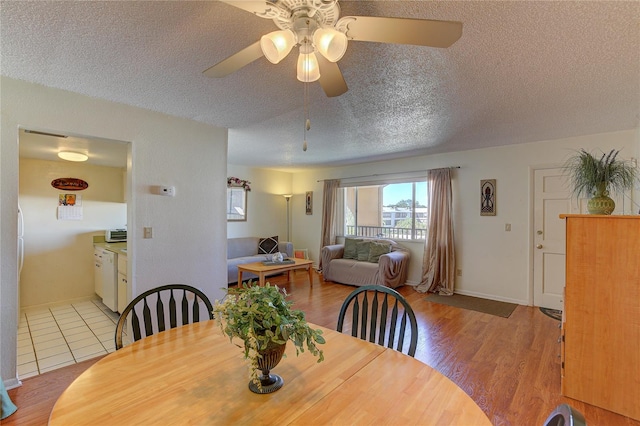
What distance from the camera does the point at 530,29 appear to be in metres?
1.54

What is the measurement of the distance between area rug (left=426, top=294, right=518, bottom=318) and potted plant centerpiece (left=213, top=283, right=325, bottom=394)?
142 inches

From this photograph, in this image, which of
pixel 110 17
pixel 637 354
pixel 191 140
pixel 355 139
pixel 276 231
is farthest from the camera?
pixel 276 231

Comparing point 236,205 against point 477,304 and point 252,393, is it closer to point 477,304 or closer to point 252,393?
point 477,304

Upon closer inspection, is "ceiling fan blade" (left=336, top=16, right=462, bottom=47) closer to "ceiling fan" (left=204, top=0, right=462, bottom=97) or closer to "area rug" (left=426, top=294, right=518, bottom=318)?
"ceiling fan" (left=204, top=0, right=462, bottom=97)

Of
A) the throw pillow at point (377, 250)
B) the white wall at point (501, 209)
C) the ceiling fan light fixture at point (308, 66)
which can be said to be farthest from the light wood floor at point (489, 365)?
the ceiling fan light fixture at point (308, 66)

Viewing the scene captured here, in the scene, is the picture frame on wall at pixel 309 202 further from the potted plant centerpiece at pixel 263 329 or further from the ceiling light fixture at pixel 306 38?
the potted plant centerpiece at pixel 263 329

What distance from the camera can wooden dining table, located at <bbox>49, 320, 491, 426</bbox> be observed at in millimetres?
866

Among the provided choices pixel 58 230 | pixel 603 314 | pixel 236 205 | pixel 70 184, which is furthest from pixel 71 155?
pixel 603 314

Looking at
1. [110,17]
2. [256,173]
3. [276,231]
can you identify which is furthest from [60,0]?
[276,231]

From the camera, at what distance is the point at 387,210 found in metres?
5.75

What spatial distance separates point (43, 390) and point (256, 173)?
4954 mm

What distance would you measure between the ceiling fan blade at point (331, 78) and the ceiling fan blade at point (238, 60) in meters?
0.32

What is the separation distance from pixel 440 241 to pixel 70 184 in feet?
18.6

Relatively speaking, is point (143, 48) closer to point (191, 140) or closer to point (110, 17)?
point (110, 17)
